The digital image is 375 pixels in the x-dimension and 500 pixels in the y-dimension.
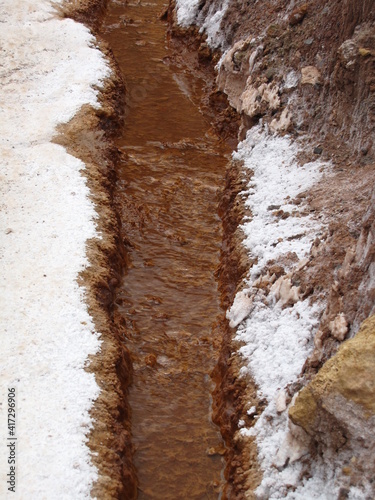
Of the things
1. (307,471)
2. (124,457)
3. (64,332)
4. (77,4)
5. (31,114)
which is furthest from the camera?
(77,4)

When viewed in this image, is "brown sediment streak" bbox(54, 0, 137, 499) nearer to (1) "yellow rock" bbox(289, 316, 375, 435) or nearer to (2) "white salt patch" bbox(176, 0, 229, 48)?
(1) "yellow rock" bbox(289, 316, 375, 435)

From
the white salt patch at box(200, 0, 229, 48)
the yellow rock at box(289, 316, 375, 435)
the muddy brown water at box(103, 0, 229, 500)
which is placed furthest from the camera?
the white salt patch at box(200, 0, 229, 48)

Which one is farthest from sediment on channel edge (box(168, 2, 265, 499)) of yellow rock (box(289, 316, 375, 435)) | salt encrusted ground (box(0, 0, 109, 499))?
salt encrusted ground (box(0, 0, 109, 499))

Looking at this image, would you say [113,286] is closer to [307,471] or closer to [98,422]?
[98,422]

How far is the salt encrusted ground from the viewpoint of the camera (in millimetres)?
8852

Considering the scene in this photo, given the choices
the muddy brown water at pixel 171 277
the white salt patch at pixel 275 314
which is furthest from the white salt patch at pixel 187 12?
the white salt patch at pixel 275 314

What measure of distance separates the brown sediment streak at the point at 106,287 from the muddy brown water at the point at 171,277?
Result: 1.25 ft

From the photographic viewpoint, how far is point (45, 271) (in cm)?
1223

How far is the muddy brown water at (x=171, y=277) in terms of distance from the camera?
32.8 ft

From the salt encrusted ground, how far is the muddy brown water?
1347 millimetres

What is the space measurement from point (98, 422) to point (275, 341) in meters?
3.61

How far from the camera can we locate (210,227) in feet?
50.5

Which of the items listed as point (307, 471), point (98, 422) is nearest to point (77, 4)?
point (98, 422)

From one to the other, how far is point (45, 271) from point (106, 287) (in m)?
1.43
